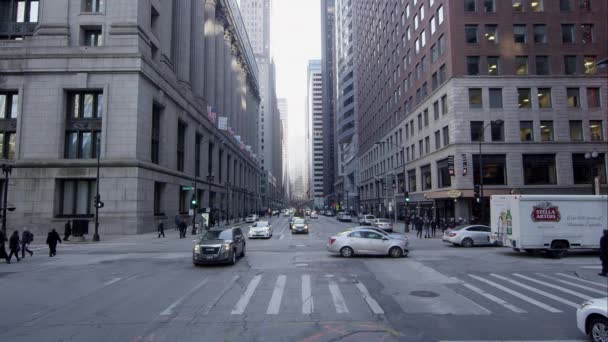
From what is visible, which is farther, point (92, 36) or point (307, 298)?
point (92, 36)

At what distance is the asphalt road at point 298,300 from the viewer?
7.39 metres

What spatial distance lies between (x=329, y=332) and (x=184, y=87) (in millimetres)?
51793

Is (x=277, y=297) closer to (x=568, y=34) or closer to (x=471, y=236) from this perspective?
(x=471, y=236)

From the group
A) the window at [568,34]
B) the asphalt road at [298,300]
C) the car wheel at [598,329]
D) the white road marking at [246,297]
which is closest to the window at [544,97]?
the window at [568,34]

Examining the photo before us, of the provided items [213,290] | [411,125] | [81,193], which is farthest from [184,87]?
[213,290]

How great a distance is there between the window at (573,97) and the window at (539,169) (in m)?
6.42

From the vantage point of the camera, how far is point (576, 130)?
41469 millimetres

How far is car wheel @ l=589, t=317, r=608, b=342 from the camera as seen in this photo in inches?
238

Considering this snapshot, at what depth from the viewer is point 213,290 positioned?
442 inches

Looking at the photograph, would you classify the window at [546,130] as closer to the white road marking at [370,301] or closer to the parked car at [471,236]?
the parked car at [471,236]

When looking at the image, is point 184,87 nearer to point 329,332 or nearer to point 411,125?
point 411,125

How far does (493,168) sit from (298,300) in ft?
124

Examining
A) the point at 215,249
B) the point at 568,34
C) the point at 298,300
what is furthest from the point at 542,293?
the point at 568,34

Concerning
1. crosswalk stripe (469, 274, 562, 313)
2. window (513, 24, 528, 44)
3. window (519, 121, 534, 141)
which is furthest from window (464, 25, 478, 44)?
crosswalk stripe (469, 274, 562, 313)
